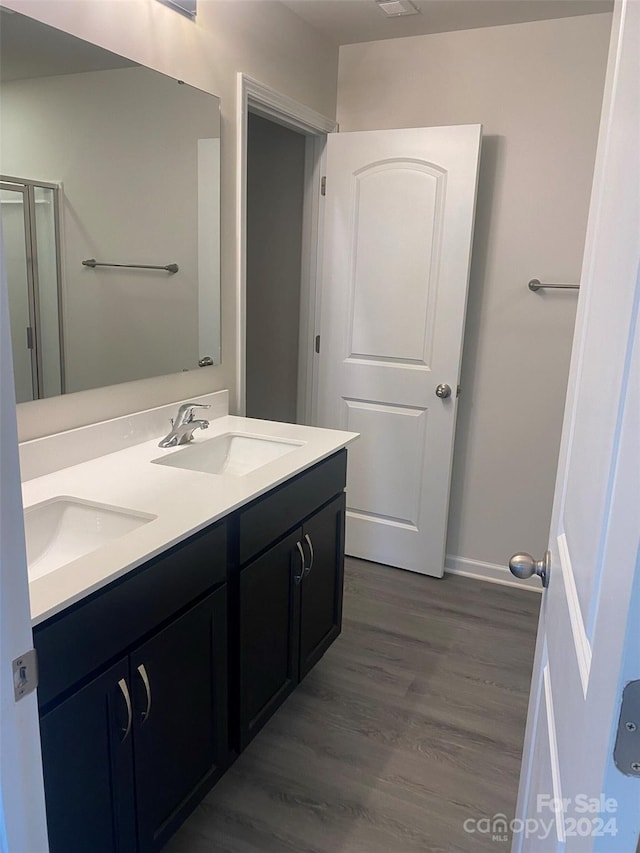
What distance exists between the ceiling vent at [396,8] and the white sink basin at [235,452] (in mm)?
1719

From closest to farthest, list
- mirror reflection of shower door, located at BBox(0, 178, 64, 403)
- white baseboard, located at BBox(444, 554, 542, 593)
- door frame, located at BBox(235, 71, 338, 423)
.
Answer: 1. mirror reflection of shower door, located at BBox(0, 178, 64, 403)
2. door frame, located at BBox(235, 71, 338, 423)
3. white baseboard, located at BBox(444, 554, 542, 593)

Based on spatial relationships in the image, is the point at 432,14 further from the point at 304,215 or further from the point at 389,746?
the point at 389,746

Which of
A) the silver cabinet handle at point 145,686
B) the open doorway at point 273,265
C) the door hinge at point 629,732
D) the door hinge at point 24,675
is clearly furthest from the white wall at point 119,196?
the door hinge at point 629,732

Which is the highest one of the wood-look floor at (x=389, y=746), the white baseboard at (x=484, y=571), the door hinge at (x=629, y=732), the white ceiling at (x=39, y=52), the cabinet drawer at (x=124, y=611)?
the white ceiling at (x=39, y=52)

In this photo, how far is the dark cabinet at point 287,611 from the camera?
1702 millimetres

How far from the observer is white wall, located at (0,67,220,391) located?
159 centimetres

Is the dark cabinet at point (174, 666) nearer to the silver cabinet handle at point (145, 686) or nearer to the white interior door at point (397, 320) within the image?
the silver cabinet handle at point (145, 686)

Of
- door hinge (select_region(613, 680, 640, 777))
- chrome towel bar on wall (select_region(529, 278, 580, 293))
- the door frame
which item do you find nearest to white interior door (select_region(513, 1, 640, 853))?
door hinge (select_region(613, 680, 640, 777))

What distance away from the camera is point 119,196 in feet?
6.04

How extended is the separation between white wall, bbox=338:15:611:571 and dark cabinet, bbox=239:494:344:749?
110 cm

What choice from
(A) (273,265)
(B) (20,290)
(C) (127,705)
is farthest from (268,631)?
(A) (273,265)

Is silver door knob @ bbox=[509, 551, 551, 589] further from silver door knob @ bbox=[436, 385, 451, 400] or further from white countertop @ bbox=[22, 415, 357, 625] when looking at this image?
silver door knob @ bbox=[436, 385, 451, 400]

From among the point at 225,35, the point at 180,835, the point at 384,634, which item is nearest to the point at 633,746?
the point at 180,835

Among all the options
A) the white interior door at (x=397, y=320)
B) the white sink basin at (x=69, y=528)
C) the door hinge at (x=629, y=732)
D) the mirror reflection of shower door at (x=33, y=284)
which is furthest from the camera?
the white interior door at (x=397, y=320)
